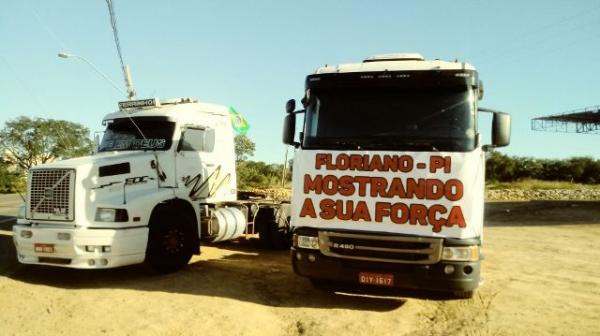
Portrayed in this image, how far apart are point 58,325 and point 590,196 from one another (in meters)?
42.2

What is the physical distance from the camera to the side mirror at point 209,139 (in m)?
9.93

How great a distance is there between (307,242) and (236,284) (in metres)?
2.01

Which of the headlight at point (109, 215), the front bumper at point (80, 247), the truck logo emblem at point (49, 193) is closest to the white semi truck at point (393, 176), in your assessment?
the front bumper at point (80, 247)

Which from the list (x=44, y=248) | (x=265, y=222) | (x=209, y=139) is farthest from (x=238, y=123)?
(x=44, y=248)

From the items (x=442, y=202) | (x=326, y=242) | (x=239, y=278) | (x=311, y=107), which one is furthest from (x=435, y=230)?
(x=239, y=278)

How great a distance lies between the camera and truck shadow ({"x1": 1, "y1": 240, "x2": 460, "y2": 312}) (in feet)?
22.6

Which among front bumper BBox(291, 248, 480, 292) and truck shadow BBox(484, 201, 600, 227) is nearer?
front bumper BBox(291, 248, 480, 292)

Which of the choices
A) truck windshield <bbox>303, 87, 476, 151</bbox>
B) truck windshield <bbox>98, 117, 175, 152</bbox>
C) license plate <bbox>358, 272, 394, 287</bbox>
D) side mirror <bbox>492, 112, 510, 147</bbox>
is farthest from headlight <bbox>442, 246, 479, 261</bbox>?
truck windshield <bbox>98, 117, 175, 152</bbox>

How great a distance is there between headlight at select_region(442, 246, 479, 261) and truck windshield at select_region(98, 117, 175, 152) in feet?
18.4

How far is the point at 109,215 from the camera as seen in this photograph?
25.2 ft

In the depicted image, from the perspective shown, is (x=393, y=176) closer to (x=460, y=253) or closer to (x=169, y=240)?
(x=460, y=253)

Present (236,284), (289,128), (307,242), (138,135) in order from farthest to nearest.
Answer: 1. (138,135)
2. (236,284)
3. (289,128)
4. (307,242)

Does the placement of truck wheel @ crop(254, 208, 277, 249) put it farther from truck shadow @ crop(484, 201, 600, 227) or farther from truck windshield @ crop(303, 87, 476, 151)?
truck shadow @ crop(484, 201, 600, 227)

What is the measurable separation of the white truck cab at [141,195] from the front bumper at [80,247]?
15mm
